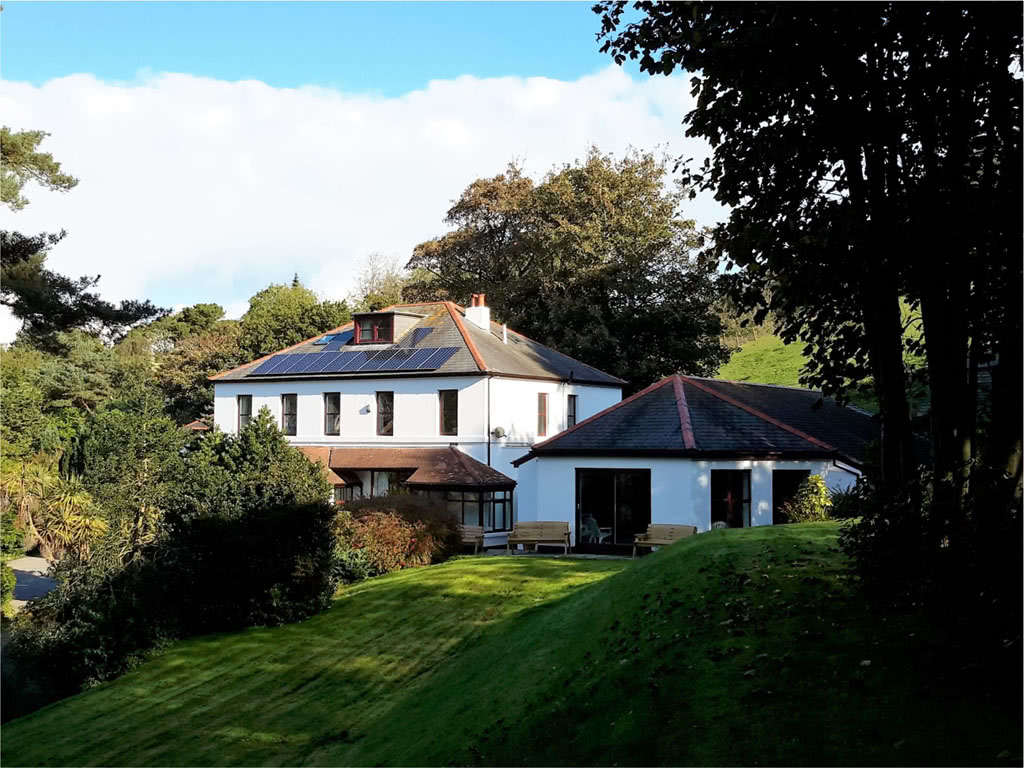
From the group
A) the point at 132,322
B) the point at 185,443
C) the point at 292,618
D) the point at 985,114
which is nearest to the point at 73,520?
the point at 185,443

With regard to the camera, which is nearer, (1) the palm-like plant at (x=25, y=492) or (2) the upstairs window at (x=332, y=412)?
(1) the palm-like plant at (x=25, y=492)

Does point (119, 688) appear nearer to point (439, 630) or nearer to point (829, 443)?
point (439, 630)

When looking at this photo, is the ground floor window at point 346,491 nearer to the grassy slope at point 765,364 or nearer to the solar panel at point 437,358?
the solar panel at point 437,358

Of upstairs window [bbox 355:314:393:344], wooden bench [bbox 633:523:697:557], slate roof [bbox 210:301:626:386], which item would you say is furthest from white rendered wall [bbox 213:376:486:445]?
wooden bench [bbox 633:523:697:557]

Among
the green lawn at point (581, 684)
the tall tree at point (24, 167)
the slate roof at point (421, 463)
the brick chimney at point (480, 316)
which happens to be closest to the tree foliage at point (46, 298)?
the tall tree at point (24, 167)

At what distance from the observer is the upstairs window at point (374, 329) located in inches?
1831

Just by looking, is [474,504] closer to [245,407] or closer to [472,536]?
[472,536]

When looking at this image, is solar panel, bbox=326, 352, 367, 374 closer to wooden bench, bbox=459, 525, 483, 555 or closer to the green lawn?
wooden bench, bbox=459, 525, 483, 555

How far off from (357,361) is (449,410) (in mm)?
→ 5840

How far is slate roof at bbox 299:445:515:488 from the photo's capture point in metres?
38.9

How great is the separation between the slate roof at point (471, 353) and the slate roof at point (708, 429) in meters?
7.62

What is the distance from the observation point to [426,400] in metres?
42.3

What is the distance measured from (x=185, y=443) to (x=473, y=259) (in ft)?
107

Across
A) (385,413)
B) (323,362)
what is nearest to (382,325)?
(323,362)
